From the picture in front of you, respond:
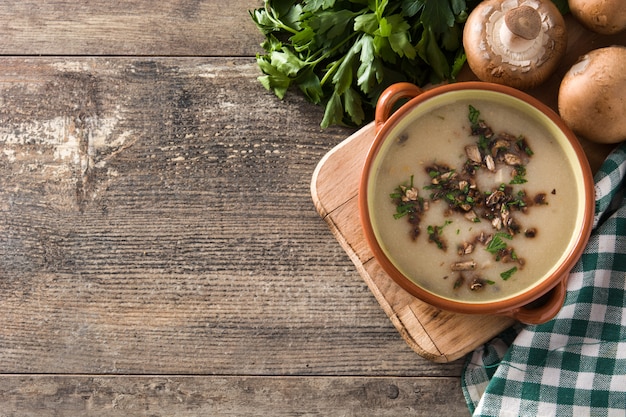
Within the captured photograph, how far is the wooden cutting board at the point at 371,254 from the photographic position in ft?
4.25

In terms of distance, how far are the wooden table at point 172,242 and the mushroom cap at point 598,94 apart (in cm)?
47

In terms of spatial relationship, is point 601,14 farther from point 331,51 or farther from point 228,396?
point 228,396

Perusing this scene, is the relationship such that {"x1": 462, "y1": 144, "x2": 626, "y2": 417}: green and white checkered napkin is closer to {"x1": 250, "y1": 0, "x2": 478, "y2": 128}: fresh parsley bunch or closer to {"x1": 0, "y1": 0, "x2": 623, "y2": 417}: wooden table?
{"x1": 0, "y1": 0, "x2": 623, "y2": 417}: wooden table

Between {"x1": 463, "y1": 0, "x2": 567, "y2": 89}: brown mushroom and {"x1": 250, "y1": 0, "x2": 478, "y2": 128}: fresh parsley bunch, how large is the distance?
7 cm

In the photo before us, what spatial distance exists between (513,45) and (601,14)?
6.4 inches

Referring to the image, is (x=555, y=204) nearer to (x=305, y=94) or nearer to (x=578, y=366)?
(x=578, y=366)

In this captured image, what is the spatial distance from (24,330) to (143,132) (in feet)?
1.59

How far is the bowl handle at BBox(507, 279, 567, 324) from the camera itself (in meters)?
1.24

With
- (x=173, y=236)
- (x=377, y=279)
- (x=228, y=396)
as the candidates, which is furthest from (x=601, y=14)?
(x=228, y=396)

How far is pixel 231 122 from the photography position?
1.50m

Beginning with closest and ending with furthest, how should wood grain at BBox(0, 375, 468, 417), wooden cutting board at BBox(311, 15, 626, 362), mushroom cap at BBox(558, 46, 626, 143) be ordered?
mushroom cap at BBox(558, 46, 626, 143), wooden cutting board at BBox(311, 15, 626, 362), wood grain at BBox(0, 375, 468, 417)

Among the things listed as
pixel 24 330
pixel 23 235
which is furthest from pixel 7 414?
pixel 23 235

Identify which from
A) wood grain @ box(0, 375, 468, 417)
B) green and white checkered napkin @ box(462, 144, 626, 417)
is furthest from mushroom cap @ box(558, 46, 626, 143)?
wood grain @ box(0, 375, 468, 417)

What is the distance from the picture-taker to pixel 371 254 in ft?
4.32
